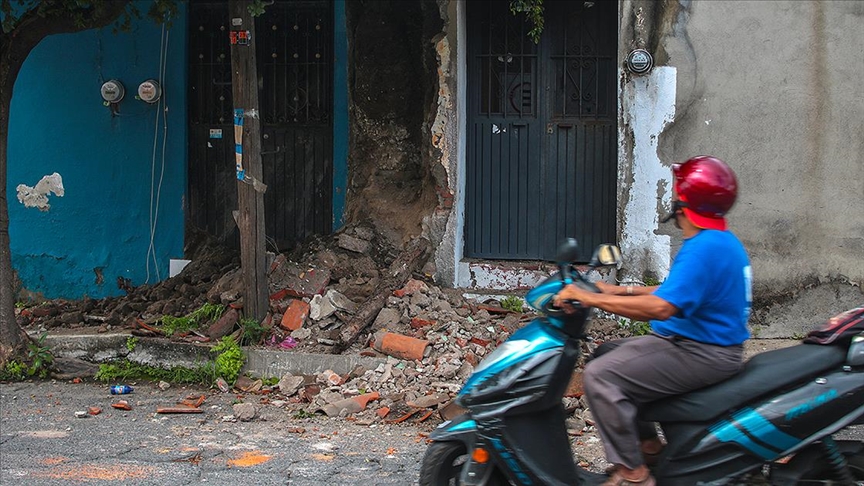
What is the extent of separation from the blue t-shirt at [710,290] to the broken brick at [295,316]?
435 centimetres

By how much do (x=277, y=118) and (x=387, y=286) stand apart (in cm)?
235

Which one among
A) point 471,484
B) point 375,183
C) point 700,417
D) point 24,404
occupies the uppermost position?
point 375,183

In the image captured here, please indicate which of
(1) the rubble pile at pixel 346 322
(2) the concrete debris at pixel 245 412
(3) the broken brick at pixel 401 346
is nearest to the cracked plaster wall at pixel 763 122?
(1) the rubble pile at pixel 346 322

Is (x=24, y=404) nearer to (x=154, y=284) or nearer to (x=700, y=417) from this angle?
(x=154, y=284)

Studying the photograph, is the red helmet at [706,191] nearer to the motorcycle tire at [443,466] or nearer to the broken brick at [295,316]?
the motorcycle tire at [443,466]

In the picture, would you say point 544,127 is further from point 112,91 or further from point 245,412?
point 112,91

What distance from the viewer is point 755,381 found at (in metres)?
3.44

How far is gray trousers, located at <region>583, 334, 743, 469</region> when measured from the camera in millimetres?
3490

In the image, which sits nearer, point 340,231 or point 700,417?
point 700,417

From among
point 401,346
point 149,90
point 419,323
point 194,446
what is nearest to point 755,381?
point 194,446

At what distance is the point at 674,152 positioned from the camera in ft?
24.6

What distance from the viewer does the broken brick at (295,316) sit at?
740 centimetres

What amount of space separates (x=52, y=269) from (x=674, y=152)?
629cm

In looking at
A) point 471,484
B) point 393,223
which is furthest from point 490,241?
point 471,484
